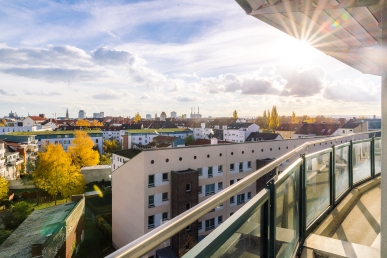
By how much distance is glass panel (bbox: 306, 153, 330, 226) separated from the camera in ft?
10.5

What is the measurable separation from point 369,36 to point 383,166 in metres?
2.00

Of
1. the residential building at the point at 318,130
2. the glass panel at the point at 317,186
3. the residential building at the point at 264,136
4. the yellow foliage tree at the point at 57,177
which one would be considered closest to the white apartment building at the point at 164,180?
the yellow foliage tree at the point at 57,177

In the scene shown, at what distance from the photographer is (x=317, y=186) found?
351 cm

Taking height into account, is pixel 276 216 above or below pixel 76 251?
above

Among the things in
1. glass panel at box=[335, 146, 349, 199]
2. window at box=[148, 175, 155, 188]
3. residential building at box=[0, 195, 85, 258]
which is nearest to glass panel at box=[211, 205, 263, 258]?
glass panel at box=[335, 146, 349, 199]

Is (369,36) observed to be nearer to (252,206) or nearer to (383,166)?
(383,166)

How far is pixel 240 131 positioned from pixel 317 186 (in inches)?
2402

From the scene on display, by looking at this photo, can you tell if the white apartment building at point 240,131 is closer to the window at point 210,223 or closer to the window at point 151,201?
the window at point 210,223

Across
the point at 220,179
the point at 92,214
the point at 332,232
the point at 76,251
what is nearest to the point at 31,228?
the point at 76,251

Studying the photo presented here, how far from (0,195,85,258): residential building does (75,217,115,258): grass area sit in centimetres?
56

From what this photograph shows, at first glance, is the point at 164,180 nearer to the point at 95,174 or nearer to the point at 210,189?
the point at 210,189

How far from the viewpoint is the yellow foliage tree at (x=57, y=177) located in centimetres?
2864

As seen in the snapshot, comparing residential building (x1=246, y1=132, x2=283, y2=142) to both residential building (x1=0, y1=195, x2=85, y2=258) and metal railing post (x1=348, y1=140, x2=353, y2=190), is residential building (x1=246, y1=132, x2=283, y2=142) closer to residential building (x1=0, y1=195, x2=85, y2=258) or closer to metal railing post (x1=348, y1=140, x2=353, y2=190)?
residential building (x1=0, y1=195, x2=85, y2=258)

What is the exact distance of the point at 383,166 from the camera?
196cm
